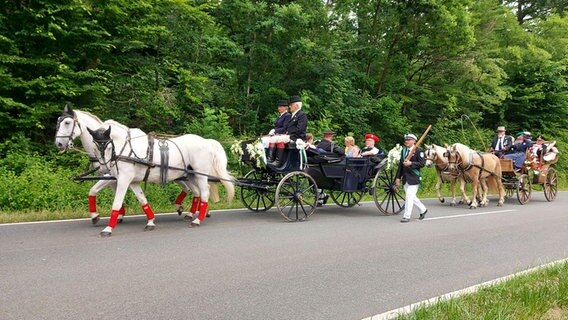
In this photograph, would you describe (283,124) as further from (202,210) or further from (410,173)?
(410,173)

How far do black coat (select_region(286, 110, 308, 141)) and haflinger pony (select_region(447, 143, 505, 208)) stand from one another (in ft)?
19.9

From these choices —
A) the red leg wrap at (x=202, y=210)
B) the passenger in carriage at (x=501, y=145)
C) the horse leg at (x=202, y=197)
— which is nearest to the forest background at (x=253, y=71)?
the horse leg at (x=202, y=197)

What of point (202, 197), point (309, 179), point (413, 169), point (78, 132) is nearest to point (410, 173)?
point (413, 169)

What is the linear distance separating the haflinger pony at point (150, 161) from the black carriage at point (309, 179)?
0.85 metres

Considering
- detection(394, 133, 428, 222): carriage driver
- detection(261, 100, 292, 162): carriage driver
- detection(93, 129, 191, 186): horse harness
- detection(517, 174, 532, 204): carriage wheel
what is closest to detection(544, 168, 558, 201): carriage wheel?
detection(517, 174, 532, 204): carriage wheel

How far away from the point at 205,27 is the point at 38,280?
454 inches

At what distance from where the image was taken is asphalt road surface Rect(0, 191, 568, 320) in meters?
4.49

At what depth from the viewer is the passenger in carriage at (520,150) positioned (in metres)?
15.4

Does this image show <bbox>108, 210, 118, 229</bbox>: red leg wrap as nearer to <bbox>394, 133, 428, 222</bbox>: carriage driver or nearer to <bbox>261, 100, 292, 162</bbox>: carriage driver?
<bbox>261, 100, 292, 162</bbox>: carriage driver

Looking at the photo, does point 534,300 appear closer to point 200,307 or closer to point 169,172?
Answer: point 200,307

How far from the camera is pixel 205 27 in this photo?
1521cm

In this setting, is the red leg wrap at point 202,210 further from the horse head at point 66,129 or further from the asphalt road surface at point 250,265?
the horse head at point 66,129

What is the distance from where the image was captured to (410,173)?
1020 cm

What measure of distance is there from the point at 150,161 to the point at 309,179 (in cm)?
332
